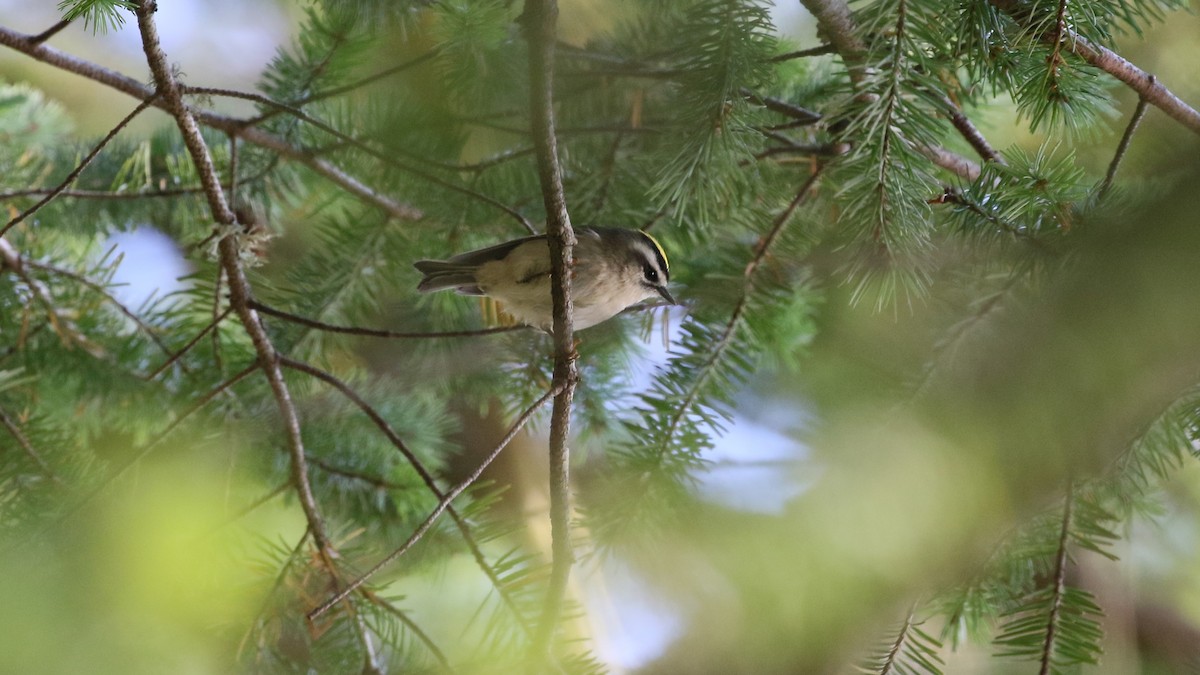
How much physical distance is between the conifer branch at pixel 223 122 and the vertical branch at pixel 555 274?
50 centimetres

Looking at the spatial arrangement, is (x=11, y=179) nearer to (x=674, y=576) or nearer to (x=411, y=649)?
(x=411, y=649)

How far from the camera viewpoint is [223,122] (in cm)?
131

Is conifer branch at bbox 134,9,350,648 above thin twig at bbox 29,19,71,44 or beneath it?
beneath

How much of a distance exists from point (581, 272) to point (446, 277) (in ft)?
0.97

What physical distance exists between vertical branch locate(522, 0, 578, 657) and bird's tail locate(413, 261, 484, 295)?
56 centimetres

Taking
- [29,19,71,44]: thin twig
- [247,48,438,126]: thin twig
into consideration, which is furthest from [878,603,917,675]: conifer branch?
[29,19,71,44]: thin twig

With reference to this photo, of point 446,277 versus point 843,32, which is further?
point 446,277

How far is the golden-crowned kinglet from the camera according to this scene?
56.9 inches

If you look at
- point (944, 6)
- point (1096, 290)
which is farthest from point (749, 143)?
point (1096, 290)

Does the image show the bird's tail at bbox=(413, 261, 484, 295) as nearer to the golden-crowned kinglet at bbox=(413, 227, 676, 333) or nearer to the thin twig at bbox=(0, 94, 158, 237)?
the golden-crowned kinglet at bbox=(413, 227, 676, 333)

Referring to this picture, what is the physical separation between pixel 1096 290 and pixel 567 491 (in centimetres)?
66

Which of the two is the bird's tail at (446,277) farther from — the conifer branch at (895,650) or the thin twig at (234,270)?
the conifer branch at (895,650)

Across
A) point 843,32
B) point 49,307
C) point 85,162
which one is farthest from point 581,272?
point 49,307

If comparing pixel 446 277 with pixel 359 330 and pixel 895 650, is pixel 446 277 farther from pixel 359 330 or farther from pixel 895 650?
pixel 895 650
